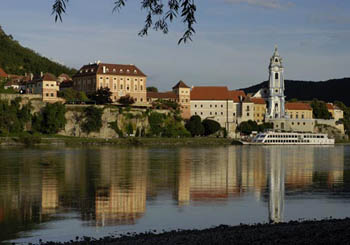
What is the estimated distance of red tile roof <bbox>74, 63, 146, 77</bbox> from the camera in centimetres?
8662

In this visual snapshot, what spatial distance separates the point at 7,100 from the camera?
74.6m

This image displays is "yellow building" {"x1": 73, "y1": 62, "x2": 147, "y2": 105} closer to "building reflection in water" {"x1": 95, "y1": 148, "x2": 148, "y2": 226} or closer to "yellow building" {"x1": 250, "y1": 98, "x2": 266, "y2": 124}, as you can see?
"yellow building" {"x1": 250, "y1": 98, "x2": 266, "y2": 124}

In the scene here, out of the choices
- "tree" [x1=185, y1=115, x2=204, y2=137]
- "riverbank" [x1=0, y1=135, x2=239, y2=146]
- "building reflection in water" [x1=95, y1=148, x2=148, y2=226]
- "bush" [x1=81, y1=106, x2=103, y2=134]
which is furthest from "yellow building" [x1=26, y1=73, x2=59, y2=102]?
"building reflection in water" [x1=95, y1=148, x2=148, y2=226]

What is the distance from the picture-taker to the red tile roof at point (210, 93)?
310 ft

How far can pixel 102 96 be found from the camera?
3211 inches

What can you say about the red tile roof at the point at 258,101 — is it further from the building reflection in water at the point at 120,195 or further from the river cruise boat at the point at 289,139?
the building reflection in water at the point at 120,195

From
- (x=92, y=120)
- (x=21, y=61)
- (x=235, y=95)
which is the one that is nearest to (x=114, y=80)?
(x=92, y=120)

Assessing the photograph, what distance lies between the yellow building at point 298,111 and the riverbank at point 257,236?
88.9 meters

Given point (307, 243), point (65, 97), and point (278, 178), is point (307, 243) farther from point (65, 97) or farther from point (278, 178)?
point (65, 97)

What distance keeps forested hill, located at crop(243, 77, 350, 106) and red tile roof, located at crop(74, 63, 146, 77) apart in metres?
72.9

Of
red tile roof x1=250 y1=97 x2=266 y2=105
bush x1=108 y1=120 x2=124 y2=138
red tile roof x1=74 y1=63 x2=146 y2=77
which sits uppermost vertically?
red tile roof x1=74 y1=63 x2=146 y2=77

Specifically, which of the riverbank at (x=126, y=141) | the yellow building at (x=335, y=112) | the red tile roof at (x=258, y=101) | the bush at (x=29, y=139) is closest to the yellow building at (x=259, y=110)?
the red tile roof at (x=258, y=101)

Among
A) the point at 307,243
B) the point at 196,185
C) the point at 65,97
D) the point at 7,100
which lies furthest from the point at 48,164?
the point at 65,97

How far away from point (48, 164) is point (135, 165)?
16.6ft
